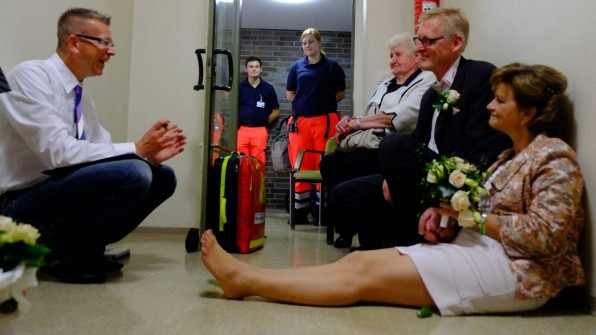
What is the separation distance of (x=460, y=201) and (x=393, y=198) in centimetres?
73

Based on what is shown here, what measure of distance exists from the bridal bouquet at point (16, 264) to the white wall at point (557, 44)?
1557 mm

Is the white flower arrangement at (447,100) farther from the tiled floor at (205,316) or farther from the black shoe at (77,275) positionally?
the black shoe at (77,275)

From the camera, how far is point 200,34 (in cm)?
373

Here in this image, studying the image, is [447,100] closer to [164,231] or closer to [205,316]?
[205,316]

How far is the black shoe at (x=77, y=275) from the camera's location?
1902 mm

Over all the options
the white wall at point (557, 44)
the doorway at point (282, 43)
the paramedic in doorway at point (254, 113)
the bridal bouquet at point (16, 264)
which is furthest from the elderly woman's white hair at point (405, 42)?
the doorway at point (282, 43)

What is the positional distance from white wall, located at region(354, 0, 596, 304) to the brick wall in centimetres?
483

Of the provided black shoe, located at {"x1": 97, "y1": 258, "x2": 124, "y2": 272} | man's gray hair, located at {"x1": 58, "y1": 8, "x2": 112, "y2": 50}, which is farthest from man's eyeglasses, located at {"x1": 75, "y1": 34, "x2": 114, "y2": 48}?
black shoe, located at {"x1": 97, "y1": 258, "x2": 124, "y2": 272}

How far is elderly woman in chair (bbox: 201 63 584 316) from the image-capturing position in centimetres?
150

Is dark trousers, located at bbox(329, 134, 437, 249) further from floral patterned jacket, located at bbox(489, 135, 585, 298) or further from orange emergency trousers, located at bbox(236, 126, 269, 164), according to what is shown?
orange emergency trousers, located at bbox(236, 126, 269, 164)

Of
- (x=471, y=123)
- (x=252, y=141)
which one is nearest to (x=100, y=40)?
(x=471, y=123)

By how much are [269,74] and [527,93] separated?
6089 millimetres

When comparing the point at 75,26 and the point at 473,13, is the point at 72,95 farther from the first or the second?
the point at 473,13

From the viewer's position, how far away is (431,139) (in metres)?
2.17
